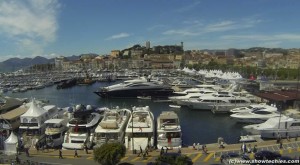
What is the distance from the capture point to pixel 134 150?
1139 inches

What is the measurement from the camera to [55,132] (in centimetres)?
3512

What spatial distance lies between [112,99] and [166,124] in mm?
43483

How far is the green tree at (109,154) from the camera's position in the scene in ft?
74.1

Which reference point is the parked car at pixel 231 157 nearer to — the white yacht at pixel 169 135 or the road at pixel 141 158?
the road at pixel 141 158

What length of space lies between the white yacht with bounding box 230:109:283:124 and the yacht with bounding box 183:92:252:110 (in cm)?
994

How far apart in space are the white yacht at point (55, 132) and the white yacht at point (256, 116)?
80.1 feet

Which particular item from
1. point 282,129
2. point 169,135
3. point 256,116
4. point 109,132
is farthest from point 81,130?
point 256,116

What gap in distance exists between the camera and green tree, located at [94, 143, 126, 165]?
74.1ft

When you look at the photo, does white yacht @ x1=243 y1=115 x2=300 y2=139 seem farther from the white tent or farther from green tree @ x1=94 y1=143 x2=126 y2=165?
the white tent

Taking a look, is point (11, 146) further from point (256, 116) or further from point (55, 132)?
point (256, 116)

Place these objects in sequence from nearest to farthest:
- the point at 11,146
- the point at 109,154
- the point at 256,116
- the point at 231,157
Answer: the point at 109,154 → the point at 231,157 → the point at 11,146 → the point at 256,116

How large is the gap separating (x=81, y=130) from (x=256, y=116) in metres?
24.7

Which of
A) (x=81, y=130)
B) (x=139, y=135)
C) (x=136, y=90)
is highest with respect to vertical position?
(x=136, y=90)

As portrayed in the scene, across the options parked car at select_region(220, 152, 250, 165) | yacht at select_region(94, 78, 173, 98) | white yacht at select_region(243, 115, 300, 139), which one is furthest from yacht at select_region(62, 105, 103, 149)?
yacht at select_region(94, 78, 173, 98)
